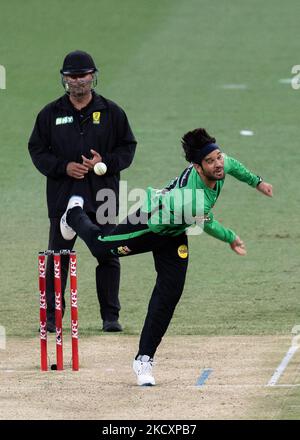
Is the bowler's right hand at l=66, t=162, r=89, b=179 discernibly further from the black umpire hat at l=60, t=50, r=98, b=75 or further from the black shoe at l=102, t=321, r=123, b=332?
the black shoe at l=102, t=321, r=123, b=332

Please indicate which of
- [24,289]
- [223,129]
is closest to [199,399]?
[24,289]

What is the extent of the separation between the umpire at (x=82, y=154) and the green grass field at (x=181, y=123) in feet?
1.39

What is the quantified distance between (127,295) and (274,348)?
247cm

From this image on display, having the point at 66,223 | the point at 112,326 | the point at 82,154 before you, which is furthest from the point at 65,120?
the point at 112,326

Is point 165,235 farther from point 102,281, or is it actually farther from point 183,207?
point 102,281

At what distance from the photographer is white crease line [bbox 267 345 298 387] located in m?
9.56

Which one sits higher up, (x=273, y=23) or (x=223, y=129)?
(x=273, y=23)

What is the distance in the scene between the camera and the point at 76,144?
11336 mm

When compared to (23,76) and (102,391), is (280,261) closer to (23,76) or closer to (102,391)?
(102,391)

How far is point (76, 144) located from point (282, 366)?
2.70 m

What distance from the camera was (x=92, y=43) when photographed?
76.2 ft

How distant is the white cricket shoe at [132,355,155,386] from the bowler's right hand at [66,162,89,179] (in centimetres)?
218
